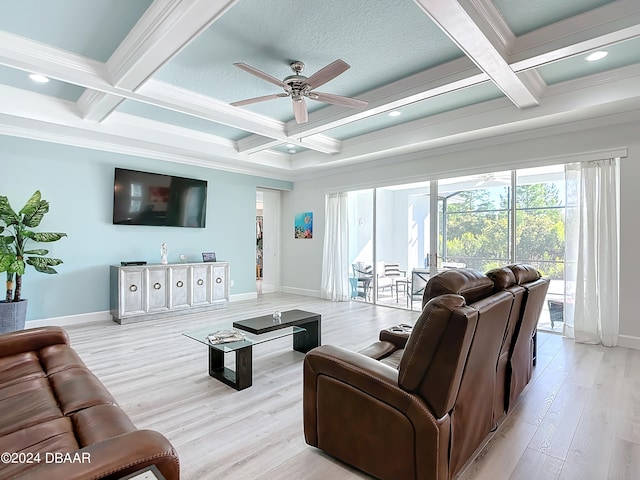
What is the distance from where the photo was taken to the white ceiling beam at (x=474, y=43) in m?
2.27

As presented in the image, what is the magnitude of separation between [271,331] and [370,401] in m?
1.87

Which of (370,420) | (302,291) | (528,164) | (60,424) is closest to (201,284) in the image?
(302,291)

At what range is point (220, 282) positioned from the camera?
6.30 metres

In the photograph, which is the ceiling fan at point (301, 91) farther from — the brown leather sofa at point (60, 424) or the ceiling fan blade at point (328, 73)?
the brown leather sofa at point (60, 424)

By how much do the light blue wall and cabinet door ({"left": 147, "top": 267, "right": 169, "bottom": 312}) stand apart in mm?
582

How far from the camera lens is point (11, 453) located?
3.98 feet

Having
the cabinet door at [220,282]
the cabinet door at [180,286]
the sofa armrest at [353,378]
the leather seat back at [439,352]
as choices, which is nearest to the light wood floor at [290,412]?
the sofa armrest at [353,378]

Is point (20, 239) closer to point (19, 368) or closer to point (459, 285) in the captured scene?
point (19, 368)

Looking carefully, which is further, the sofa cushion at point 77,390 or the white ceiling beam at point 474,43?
the white ceiling beam at point 474,43

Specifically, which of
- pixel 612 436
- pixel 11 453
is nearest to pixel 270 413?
pixel 11 453

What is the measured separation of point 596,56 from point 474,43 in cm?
153

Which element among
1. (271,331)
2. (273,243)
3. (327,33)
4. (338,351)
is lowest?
(271,331)

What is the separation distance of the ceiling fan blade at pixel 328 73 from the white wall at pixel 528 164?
320 centimetres

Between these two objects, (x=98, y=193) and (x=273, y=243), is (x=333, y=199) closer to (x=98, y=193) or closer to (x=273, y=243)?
(x=273, y=243)
